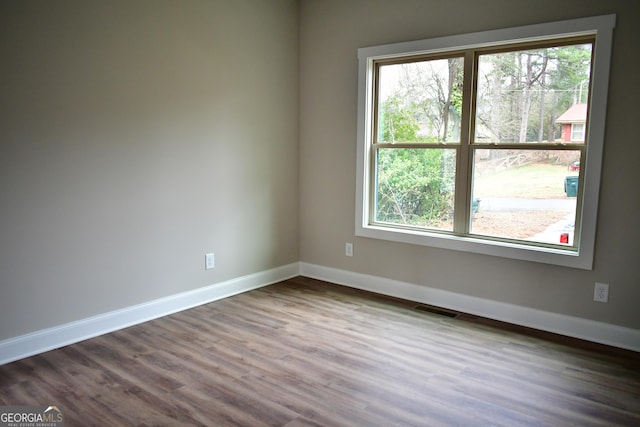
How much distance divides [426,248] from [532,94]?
145 centimetres

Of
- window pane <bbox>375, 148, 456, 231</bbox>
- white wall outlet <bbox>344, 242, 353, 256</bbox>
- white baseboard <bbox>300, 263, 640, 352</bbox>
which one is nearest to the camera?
white baseboard <bbox>300, 263, 640, 352</bbox>

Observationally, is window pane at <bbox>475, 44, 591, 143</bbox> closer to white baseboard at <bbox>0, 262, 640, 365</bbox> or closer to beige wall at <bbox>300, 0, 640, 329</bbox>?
beige wall at <bbox>300, 0, 640, 329</bbox>

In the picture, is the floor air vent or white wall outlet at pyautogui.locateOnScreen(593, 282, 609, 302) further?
the floor air vent

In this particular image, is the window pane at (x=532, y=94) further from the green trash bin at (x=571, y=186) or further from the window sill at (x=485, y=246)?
the window sill at (x=485, y=246)

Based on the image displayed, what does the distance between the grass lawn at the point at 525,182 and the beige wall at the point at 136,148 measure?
1901mm

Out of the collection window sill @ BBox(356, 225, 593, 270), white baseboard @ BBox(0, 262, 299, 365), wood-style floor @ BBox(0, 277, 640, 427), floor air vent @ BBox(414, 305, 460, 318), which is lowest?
wood-style floor @ BBox(0, 277, 640, 427)

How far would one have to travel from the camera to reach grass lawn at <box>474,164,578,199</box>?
11.7ft

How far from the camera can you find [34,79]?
3.01 m

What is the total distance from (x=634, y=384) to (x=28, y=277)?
3.68 metres

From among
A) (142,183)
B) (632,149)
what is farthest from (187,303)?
(632,149)

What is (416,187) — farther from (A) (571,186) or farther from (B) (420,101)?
(A) (571,186)

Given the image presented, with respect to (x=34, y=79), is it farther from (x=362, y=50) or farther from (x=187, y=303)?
(x=362, y=50)

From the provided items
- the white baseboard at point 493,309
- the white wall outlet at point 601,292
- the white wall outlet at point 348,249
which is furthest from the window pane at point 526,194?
the white wall outlet at point 348,249

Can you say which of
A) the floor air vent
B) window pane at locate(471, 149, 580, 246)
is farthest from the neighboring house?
the floor air vent
